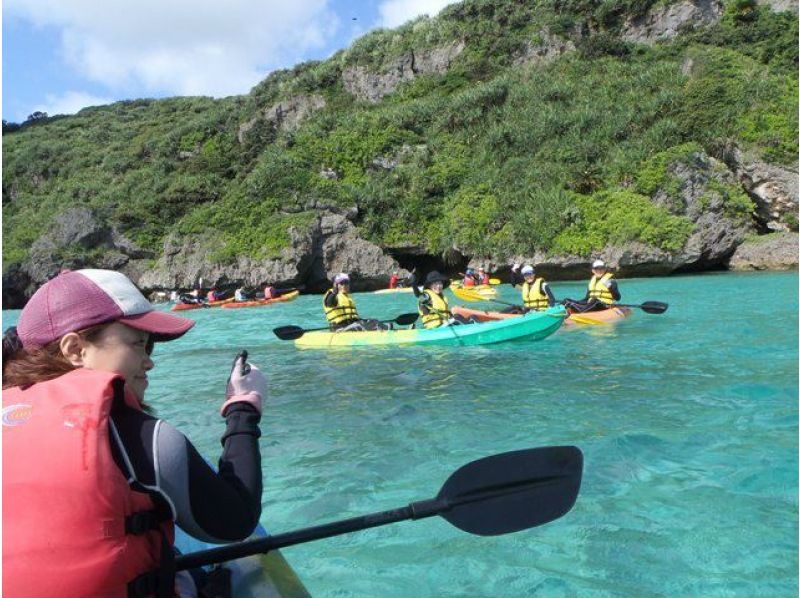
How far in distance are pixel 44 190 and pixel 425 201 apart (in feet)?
94.3

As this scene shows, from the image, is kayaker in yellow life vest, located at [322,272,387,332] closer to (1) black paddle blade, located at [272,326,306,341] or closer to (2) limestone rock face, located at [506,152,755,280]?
(1) black paddle blade, located at [272,326,306,341]

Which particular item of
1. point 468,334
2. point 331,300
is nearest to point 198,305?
point 331,300

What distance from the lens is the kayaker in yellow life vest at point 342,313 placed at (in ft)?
33.0

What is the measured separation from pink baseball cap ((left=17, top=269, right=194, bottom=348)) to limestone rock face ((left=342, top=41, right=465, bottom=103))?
1444 inches

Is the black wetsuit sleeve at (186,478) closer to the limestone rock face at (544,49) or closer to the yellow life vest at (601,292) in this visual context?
the yellow life vest at (601,292)

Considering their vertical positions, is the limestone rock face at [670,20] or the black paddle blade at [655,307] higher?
the limestone rock face at [670,20]

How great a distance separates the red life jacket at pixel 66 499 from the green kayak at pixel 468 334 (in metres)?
7.73

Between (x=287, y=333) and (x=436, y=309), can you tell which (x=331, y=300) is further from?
(x=436, y=309)

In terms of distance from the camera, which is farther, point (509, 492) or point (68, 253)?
point (68, 253)

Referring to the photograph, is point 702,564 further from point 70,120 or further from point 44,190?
point 70,120

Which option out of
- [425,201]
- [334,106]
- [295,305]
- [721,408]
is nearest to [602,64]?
[425,201]

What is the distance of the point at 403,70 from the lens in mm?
36344

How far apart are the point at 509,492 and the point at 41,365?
1.54 metres

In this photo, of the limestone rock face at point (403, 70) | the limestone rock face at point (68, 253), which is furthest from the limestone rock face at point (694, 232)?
the limestone rock face at point (68, 253)
